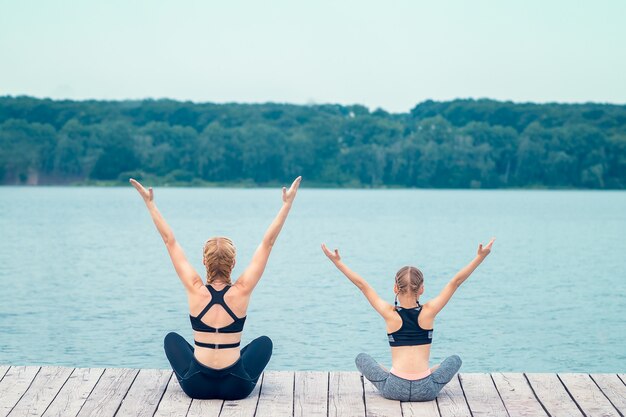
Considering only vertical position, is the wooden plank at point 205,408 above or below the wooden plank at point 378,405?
below

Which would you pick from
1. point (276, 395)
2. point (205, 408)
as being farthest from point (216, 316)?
point (276, 395)

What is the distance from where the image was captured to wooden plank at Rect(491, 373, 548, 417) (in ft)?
20.2

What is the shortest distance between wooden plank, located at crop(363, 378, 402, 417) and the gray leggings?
56 millimetres

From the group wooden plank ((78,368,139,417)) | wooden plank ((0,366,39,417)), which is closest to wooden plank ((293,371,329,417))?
wooden plank ((78,368,139,417))

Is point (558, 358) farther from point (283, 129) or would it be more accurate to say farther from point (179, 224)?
point (283, 129)

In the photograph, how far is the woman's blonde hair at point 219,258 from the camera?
5.85 m

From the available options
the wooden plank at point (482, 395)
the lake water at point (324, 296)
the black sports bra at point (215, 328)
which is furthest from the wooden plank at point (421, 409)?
the lake water at point (324, 296)

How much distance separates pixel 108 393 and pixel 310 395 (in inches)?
53.7

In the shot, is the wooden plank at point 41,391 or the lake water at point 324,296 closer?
the wooden plank at point 41,391

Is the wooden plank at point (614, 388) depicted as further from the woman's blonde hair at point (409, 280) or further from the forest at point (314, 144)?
the forest at point (314, 144)

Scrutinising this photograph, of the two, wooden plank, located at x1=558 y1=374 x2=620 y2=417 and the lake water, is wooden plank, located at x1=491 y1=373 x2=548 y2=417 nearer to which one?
wooden plank, located at x1=558 y1=374 x2=620 y2=417

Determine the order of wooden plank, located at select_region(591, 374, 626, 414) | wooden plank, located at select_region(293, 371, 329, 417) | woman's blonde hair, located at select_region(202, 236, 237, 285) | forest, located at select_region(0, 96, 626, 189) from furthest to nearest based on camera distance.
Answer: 1. forest, located at select_region(0, 96, 626, 189)
2. wooden plank, located at select_region(591, 374, 626, 414)
3. wooden plank, located at select_region(293, 371, 329, 417)
4. woman's blonde hair, located at select_region(202, 236, 237, 285)

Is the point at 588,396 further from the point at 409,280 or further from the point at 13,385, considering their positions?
the point at 13,385

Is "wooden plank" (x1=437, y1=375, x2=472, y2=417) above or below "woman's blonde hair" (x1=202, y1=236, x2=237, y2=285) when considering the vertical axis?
below
